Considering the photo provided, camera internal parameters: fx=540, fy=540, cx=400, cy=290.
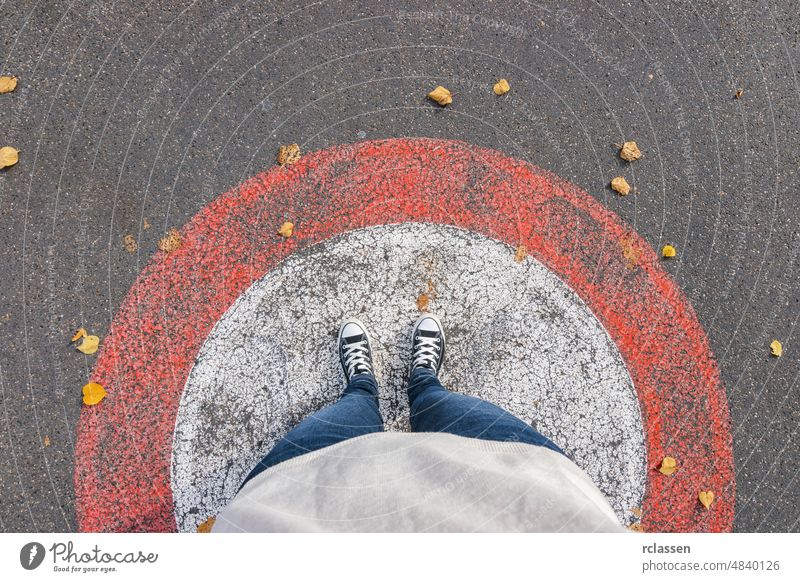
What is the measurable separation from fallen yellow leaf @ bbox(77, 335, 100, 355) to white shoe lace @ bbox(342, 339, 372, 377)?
1.17 meters

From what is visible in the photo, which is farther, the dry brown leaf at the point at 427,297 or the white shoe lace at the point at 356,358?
the dry brown leaf at the point at 427,297

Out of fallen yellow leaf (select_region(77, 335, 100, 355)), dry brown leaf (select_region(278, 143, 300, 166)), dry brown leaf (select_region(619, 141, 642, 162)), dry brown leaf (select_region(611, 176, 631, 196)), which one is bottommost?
fallen yellow leaf (select_region(77, 335, 100, 355))

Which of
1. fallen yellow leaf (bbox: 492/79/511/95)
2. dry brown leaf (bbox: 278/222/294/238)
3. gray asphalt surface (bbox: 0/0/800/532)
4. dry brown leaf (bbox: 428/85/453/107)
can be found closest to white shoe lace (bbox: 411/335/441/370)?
dry brown leaf (bbox: 278/222/294/238)

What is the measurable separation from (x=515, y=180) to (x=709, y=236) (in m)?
1.03

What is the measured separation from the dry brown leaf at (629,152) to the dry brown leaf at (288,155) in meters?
1.61

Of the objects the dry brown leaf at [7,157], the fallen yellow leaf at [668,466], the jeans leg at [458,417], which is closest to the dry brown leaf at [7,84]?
the dry brown leaf at [7,157]

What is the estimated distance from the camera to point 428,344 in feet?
8.25

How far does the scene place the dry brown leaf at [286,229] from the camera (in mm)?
2594

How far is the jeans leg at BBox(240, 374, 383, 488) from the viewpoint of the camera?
6.77 feet

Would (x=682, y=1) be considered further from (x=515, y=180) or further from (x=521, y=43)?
(x=515, y=180)

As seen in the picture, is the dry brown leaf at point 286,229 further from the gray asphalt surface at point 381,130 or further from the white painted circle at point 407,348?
the gray asphalt surface at point 381,130

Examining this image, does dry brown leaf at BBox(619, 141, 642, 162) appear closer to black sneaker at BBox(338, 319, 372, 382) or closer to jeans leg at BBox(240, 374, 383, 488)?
black sneaker at BBox(338, 319, 372, 382)

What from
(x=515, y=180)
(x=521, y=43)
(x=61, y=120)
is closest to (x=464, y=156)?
(x=515, y=180)

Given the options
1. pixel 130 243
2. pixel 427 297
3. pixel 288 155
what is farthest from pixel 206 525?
pixel 288 155
